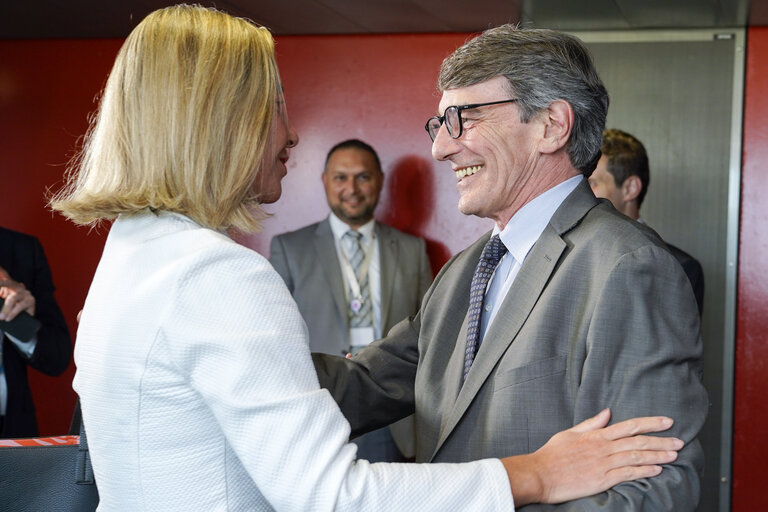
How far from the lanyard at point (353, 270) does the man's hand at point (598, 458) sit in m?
3.23

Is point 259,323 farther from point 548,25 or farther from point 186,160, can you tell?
point 548,25

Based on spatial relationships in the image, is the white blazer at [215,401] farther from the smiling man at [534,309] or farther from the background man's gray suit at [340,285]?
the background man's gray suit at [340,285]

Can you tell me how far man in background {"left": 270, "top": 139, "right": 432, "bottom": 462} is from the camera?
4707mm

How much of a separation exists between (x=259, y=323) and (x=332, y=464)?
0.72ft

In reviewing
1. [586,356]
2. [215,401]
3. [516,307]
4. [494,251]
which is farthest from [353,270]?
[215,401]

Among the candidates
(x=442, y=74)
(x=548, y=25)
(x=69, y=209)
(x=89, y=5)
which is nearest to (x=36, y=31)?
(x=89, y=5)

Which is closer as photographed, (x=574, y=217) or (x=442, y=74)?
(x=574, y=217)

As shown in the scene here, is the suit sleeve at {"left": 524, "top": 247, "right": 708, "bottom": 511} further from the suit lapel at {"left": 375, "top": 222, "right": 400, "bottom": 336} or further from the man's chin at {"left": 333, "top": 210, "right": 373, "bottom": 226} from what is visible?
the man's chin at {"left": 333, "top": 210, "right": 373, "bottom": 226}

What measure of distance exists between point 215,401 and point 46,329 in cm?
256

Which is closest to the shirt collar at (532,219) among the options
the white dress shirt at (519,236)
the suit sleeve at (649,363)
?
the white dress shirt at (519,236)

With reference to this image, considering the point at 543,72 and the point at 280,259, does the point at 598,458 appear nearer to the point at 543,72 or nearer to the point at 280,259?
the point at 543,72

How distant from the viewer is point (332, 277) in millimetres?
4762

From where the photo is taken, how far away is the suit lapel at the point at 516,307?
Result: 1.73 meters

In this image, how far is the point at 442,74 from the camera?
81.4 inches
